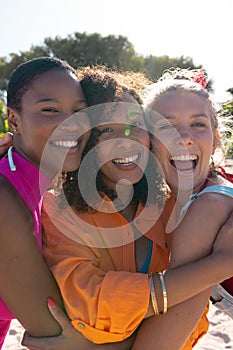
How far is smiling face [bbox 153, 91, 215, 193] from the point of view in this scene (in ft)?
7.47

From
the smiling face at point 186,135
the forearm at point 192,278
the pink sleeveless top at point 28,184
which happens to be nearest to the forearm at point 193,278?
the forearm at point 192,278

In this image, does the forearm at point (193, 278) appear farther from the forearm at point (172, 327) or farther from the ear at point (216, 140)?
the ear at point (216, 140)

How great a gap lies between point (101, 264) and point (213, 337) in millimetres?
2994

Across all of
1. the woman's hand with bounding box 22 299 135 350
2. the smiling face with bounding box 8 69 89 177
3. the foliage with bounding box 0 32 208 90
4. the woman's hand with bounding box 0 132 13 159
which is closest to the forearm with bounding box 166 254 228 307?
the woman's hand with bounding box 22 299 135 350

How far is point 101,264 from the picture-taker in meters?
2.16

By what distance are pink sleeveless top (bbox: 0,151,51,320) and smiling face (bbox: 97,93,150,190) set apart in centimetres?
37

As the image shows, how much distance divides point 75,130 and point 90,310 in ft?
2.94

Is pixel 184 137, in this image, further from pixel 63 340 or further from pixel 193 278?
pixel 63 340

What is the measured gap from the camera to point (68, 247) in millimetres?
2055

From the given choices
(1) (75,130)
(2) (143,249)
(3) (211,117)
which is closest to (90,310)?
(2) (143,249)

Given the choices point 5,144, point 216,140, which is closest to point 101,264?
point 5,144

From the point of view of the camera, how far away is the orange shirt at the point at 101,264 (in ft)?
6.27

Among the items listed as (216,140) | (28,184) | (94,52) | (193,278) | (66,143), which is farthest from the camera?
(94,52)

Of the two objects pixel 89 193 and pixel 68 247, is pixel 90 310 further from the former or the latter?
pixel 89 193
